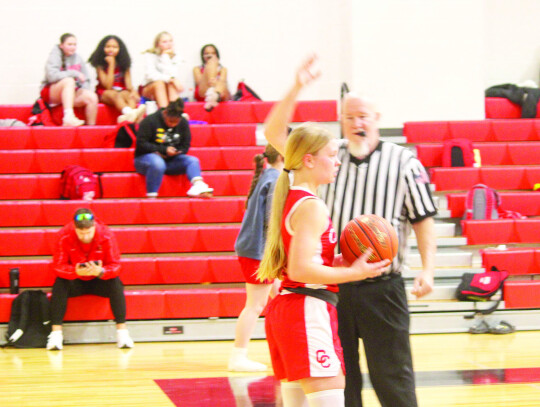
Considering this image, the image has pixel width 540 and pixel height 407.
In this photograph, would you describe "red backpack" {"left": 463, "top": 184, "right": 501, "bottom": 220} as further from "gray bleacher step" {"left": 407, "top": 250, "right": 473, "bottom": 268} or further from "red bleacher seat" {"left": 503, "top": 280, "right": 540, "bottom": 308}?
"red bleacher seat" {"left": 503, "top": 280, "right": 540, "bottom": 308}

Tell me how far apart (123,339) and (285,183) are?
398cm

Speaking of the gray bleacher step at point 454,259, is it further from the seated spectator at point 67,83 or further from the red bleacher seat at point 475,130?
the seated spectator at point 67,83

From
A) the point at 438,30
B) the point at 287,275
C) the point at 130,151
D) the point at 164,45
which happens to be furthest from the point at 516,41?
the point at 287,275

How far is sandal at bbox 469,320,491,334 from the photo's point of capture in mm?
6656

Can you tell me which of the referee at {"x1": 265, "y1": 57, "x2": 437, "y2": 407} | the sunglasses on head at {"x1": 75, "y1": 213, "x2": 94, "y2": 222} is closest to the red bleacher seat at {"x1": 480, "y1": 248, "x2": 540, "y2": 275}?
the sunglasses on head at {"x1": 75, "y1": 213, "x2": 94, "y2": 222}

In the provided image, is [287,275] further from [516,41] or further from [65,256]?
[516,41]

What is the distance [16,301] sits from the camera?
6469 millimetres

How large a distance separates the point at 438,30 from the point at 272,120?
6.68m

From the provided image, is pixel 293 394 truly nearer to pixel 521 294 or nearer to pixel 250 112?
pixel 521 294

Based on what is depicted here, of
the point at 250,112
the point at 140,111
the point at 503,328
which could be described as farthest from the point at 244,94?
the point at 503,328

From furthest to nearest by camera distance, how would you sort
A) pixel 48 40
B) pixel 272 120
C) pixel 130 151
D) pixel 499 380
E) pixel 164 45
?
pixel 48 40
pixel 164 45
pixel 130 151
pixel 499 380
pixel 272 120

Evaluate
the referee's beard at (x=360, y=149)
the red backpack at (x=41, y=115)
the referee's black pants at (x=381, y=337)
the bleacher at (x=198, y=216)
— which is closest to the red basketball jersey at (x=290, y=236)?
the referee's black pants at (x=381, y=337)

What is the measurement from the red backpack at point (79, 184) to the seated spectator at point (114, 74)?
1.59 m

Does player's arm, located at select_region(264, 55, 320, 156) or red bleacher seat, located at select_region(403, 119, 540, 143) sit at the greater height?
player's arm, located at select_region(264, 55, 320, 156)
